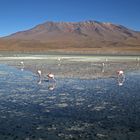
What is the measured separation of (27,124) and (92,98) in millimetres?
5281

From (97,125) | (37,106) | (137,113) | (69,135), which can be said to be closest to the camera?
(69,135)

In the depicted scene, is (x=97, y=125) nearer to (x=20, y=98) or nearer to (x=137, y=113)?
(x=137, y=113)

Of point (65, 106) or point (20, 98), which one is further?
point (20, 98)

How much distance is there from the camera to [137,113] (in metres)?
13.4

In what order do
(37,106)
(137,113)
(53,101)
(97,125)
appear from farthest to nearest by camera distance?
(53,101) < (37,106) < (137,113) < (97,125)

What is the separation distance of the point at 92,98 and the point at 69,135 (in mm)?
5967

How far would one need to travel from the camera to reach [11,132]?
11008mm

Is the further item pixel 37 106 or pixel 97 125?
pixel 37 106

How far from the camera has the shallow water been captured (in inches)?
431

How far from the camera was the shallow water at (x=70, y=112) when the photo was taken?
10950 mm

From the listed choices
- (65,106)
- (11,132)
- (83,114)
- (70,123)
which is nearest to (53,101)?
(65,106)

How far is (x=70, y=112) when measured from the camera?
13.7 m

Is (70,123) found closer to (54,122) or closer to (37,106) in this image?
(54,122)

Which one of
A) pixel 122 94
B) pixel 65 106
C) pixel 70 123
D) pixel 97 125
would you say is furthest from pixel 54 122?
pixel 122 94
